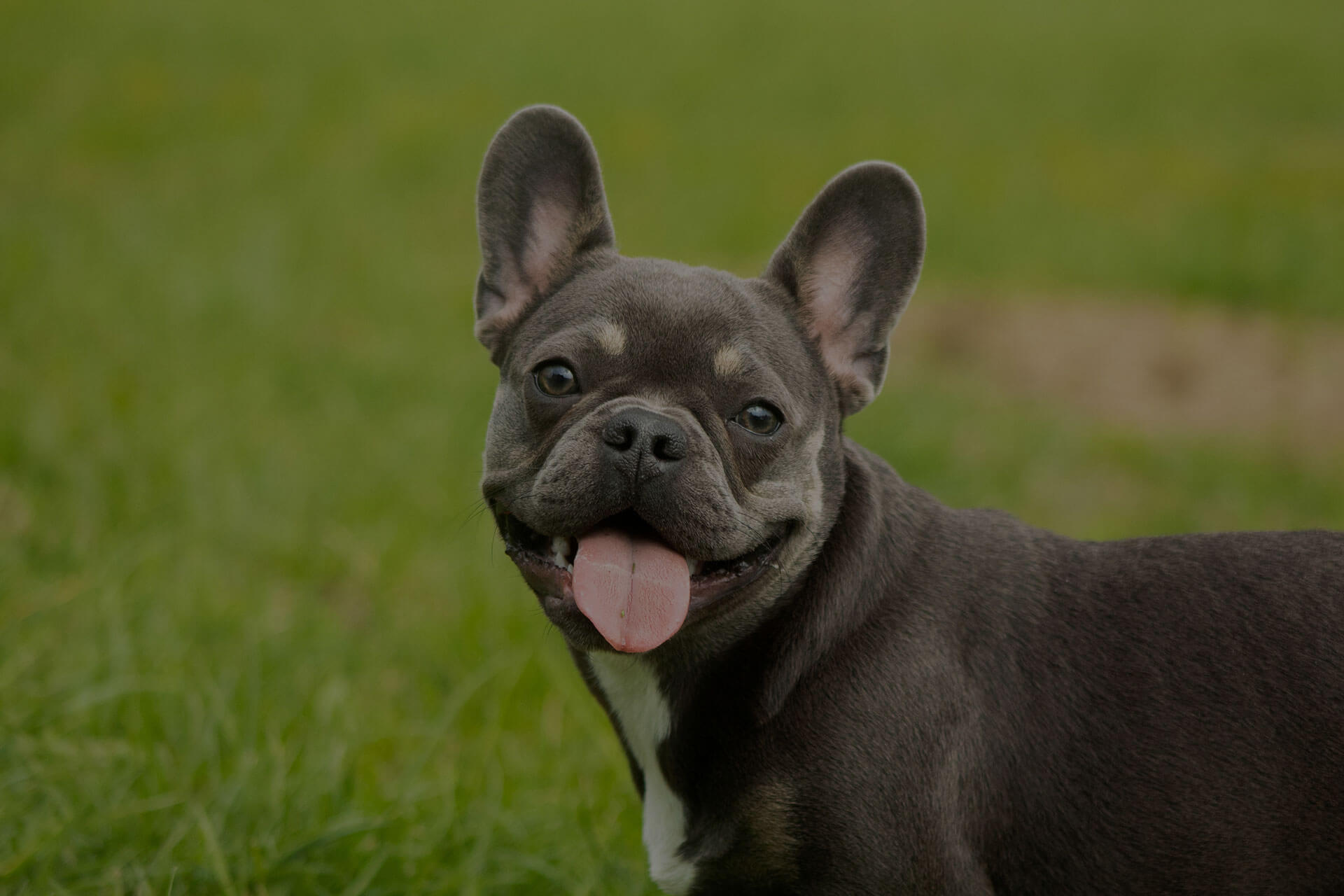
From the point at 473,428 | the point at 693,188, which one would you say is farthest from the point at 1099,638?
the point at 693,188

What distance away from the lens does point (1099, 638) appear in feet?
10.4

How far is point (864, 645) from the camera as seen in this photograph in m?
3.09

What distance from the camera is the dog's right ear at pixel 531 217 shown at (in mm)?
3764

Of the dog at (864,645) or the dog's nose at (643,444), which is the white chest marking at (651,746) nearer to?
the dog at (864,645)

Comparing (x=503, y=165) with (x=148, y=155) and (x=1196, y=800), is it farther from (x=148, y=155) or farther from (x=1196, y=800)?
(x=148, y=155)

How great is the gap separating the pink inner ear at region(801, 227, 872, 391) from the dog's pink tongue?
3.38 ft

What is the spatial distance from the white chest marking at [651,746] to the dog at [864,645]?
0.03ft

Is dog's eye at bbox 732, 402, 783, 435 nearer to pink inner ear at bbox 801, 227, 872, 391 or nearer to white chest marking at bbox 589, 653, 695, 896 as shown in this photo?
pink inner ear at bbox 801, 227, 872, 391

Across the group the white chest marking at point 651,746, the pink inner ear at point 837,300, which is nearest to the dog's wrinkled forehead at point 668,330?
the pink inner ear at point 837,300

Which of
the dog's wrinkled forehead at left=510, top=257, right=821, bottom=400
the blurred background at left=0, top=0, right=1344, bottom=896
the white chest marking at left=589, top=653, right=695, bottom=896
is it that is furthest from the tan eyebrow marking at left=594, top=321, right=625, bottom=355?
the blurred background at left=0, top=0, right=1344, bottom=896

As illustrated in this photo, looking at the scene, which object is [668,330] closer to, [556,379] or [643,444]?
[556,379]

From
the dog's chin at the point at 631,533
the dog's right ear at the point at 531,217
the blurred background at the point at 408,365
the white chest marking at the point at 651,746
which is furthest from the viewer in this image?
the blurred background at the point at 408,365

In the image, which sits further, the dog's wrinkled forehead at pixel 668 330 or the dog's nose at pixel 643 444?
the dog's wrinkled forehead at pixel 668 330

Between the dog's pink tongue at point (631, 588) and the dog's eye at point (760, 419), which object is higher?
the dog's eye at point (760, 419)
